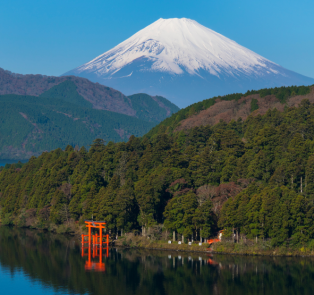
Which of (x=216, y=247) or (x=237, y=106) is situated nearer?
(x=216, y=247)

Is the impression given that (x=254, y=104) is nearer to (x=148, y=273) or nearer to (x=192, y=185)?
(x=192, y=185)

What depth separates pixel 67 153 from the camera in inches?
3093

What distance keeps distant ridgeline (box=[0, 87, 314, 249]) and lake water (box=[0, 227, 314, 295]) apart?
3437mm

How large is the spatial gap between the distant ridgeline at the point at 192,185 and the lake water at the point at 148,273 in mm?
3437

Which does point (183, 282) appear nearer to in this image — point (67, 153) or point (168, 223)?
point (168, 223)

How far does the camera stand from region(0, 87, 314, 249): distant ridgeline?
47.0 metres

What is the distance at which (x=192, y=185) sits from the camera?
2266 inches

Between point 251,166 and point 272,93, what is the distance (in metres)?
44.5

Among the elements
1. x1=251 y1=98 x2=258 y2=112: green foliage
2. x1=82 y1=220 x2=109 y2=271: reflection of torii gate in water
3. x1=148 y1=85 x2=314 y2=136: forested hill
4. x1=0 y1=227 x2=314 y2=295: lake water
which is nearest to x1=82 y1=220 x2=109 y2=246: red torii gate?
x1=82 y1=220 x2=109 y2=271: reflection of torii gate in water

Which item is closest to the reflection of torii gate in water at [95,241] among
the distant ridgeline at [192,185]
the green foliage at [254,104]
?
the distant ridgeline at [192,185]

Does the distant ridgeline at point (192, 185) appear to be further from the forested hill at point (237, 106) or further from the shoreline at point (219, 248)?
the forested hill at point (237, 106)

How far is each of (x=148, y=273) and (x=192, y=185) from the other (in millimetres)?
17226

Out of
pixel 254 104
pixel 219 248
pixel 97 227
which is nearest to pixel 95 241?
pixel 97 227

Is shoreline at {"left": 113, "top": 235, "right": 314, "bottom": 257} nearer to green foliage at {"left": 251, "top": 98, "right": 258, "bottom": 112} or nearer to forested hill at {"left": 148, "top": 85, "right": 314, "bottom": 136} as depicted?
forested hill at {"left": 148, "top": 85, "right": 314, "bottom": 136}
